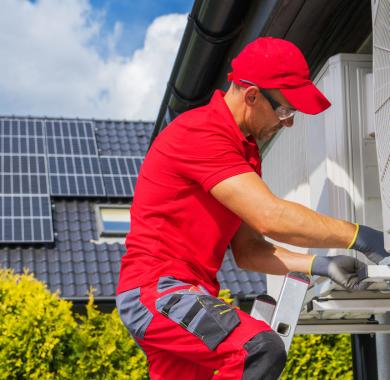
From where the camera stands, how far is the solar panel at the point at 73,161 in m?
11.7

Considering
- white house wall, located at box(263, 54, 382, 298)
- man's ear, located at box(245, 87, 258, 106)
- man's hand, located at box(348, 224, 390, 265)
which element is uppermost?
man's ear, located at box(245, 87, 258, 106)

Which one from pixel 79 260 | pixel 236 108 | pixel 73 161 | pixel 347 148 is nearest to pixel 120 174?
pixel 73 161

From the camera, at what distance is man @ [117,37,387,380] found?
221 centimetres

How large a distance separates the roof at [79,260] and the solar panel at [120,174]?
0.21 metres

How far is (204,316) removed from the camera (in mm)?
2199

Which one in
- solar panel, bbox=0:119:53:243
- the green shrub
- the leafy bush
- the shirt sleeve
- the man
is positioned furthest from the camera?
solar panel, bbox=0:119:53:243

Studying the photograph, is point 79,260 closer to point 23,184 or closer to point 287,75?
point 23,184

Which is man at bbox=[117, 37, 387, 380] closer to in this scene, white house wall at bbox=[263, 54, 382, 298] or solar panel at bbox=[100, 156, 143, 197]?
white house wall at bbox=[263, 54, 382, 298]

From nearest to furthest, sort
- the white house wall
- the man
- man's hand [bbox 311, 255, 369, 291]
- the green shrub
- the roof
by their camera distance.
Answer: the man < man's hand [bbox 311, 255, 369, 291] < the white house wall < the green shrub < the roof

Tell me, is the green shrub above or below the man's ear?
below

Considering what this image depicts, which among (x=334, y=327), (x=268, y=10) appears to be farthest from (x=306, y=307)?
(x=268, y=10)

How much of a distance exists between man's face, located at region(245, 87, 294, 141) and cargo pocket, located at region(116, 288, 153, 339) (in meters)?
0.62

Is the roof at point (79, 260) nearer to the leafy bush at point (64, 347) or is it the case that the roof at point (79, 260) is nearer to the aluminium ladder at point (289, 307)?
the leafy bush at point (64, 347)

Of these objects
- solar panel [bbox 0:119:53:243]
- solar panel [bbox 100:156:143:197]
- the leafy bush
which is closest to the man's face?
the leafy bush
